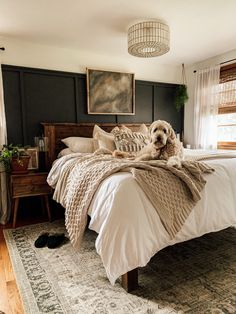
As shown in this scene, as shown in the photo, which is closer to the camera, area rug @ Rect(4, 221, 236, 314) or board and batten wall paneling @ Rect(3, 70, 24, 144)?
area rug @ Rect(4, 221, 236, 314)

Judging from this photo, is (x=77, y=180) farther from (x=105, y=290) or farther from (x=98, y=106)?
(x=98, y=106)

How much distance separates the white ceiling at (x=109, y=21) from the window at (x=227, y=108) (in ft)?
1.45

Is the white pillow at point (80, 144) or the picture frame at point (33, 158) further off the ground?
the white pillow at point (80, 144)

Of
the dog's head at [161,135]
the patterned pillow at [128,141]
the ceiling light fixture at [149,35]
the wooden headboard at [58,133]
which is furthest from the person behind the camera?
the wooden headboard at [58,133]

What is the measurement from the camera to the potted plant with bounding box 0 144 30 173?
2.63 m

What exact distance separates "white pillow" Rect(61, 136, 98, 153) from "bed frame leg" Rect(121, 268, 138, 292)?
5.95ft

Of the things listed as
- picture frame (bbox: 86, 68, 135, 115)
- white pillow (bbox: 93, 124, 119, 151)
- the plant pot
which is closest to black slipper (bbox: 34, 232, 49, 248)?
the plant pot

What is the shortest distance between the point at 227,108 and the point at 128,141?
6.49 feet

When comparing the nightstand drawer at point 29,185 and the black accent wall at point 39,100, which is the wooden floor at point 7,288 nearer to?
the nightstand drawer at point 29,185

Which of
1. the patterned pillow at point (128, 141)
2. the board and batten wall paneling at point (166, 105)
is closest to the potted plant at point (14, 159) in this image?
the patterned pillow at point (128, 141)

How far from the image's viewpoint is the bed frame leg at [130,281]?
1.43 meters

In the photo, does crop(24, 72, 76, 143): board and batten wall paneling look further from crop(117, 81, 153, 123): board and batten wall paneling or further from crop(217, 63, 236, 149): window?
crop(217, 63, 236, 149): window

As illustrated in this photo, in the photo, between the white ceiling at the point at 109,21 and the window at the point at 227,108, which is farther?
the window at the point at 227,108

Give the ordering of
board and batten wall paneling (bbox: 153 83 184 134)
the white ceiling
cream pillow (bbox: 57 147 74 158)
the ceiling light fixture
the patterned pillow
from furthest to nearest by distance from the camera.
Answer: board and batten wall paneling (bbox: 153 83 184 134), cream pillow (bbox: 57 147 74 158), the patterned pillow, the ceiling light fixture, the white ceiling
